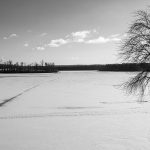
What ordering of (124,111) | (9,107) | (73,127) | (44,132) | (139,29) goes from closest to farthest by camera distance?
1. (44,132)
2. (73,127)
3. (139,29)
4. (124,111)
5. (9,107)

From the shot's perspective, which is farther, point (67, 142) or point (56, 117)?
point (56, 117)

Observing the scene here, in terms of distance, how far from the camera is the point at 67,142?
8000mm

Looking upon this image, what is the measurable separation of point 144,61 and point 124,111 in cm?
400

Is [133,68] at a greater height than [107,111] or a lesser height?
greater

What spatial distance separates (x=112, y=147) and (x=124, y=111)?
246 inches

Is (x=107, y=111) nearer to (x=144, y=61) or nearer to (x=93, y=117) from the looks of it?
(x=93, y=117)

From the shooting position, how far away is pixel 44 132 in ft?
30.2

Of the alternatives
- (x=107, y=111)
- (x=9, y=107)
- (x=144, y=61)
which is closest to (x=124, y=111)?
(x=107, y=111)

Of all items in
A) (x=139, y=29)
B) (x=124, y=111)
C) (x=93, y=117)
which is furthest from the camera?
(x=124, y=111)

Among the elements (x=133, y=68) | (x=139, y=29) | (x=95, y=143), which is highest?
(x=139, y=29)

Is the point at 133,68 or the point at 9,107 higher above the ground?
the point at 133,68

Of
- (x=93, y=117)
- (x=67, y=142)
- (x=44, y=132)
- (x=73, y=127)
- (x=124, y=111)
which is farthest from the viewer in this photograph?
(x=124, y=111)

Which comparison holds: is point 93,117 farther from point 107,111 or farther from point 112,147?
point 112,147

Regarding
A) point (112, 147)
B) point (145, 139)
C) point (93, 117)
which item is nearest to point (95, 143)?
point (112, 147)
